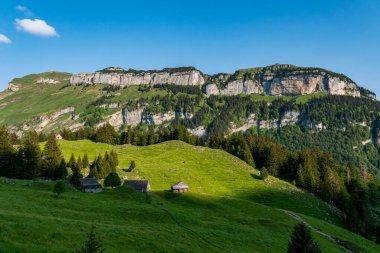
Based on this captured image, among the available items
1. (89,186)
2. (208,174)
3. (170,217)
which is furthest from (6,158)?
(208,174)

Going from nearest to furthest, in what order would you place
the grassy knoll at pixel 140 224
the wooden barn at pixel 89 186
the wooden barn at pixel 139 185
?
1. the grassy knoll at pixel 140 224
2. the wooden barn at pixel 89 186
3. the wooden barn at pixel 139 185

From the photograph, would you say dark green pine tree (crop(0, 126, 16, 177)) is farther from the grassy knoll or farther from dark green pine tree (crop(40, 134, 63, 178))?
the grassy knoll

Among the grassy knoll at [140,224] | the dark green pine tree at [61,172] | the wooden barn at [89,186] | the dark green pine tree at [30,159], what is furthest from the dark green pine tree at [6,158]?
the wooden barn at [89,186]

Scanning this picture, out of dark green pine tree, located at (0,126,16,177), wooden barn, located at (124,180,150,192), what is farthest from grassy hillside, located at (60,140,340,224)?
dark green pine tree, located at (0,126,16,177)

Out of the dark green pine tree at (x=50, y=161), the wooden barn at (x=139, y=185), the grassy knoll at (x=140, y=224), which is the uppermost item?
the dark green pine tree at (x=50, y=161)

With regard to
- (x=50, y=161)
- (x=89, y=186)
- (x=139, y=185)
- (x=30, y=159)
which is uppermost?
(x=30, y=159)

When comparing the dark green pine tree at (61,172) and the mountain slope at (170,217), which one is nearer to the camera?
the mountain slope at (170,217)

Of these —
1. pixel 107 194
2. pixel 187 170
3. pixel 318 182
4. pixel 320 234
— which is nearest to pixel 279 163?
pixel 318 182

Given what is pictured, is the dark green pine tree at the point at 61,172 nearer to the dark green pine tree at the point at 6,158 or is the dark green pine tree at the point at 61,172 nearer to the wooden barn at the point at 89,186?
the dark green pine tree at the point at 6,158

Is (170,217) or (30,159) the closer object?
(170,217)

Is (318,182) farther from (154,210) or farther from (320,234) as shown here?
(154,210)

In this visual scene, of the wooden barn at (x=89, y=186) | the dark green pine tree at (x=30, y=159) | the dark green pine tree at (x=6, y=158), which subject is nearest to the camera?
the wooden barn at (x=89, y=186)

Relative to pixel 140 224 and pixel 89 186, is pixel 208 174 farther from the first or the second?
pixel 140 224

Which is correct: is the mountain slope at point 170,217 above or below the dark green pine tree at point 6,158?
below
